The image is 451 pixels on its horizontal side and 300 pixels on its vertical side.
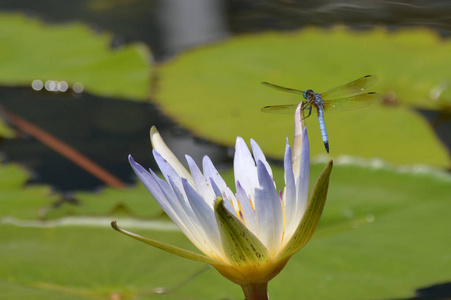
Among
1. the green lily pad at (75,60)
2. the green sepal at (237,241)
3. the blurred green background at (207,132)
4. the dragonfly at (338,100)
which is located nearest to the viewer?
the green sepal at (237,241)

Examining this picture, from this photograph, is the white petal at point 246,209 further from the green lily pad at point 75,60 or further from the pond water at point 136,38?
the green lily pad at point 75,60

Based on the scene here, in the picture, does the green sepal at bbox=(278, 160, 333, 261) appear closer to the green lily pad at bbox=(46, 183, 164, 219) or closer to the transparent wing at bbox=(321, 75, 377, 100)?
the transparent wing at bbox=(321, 75, 377, 100)

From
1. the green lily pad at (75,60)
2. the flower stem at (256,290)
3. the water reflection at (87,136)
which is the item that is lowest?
the flower stem at (256,290)

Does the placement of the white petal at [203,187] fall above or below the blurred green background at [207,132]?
below

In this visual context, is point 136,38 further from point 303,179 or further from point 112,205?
point 303,179

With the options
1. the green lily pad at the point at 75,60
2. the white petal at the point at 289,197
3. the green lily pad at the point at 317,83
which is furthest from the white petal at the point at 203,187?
the green lily pad at the point at 75,60

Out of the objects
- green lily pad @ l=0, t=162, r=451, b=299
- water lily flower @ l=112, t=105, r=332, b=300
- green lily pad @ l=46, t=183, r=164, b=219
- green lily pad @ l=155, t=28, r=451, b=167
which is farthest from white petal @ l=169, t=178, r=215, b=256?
green lily pad @ l=155, t=28, r=451, b=167
